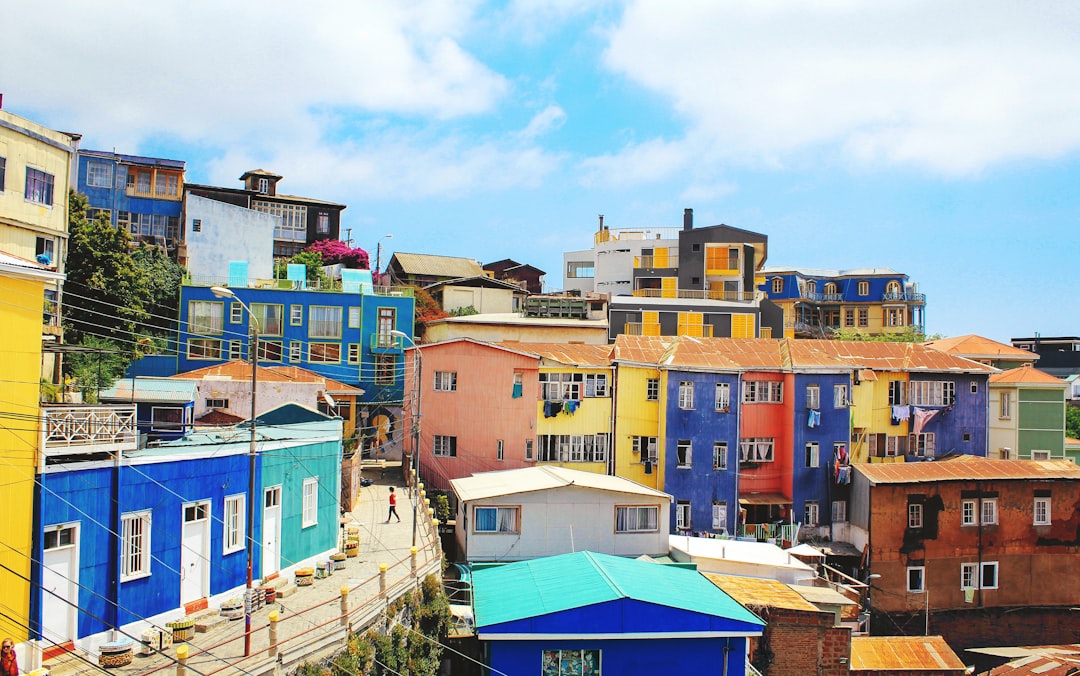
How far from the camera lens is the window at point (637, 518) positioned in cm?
3388

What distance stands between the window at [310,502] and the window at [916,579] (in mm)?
26476

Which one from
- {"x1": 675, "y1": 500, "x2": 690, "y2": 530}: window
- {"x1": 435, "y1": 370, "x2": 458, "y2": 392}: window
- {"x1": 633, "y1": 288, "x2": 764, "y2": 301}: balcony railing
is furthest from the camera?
{"x1": 633, "y1": 288, "x2": 764, "y2": 301}: balcony railing

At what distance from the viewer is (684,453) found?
40.7 metres

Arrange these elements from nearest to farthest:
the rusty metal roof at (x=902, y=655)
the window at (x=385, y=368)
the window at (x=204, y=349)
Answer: the rusty metal roof at (x=902, y=655) < the window at (x=204, y=349) < the window at (x=385, y=368)

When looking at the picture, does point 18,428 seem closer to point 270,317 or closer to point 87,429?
point 87,429

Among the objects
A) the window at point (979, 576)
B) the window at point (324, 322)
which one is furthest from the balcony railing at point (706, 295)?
the window at point (979, 576)

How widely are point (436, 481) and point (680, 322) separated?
21209 millimetres

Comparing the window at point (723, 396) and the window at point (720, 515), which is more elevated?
the window at point (723, 396)

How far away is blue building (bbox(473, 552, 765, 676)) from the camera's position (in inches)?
923

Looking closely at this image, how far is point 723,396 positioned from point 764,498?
5355 millimetres

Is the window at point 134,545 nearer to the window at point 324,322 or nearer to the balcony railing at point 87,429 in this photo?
the balcony railing at point 87,429

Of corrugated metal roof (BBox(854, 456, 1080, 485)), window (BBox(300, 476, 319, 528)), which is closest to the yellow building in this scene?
window (BBox(300, 476, 319, 528))

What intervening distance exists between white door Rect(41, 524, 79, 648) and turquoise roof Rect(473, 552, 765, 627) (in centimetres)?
974

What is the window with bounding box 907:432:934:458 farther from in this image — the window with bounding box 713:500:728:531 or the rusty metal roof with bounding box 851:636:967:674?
the rusty metal roof with bounding box 851:636:967:674
